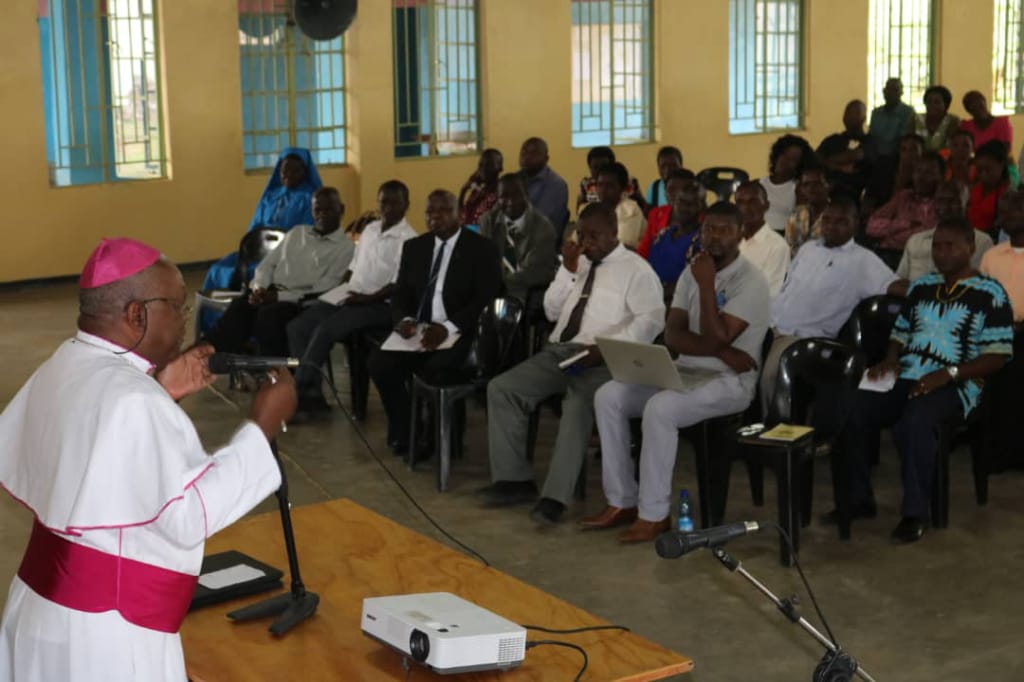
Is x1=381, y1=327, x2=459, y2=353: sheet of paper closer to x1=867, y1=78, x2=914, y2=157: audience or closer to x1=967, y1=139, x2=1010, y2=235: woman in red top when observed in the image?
x1=967, y1=139, x2=1010, y2=235: woman in red top

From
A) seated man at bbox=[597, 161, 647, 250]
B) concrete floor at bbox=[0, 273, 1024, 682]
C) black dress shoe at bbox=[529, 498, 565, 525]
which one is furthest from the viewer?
seated man at bbox=[597, 161, 647, 250]

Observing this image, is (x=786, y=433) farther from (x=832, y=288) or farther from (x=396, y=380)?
(x=396, y=380)

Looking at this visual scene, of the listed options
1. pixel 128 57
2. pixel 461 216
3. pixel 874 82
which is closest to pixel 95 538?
pixel 461 216

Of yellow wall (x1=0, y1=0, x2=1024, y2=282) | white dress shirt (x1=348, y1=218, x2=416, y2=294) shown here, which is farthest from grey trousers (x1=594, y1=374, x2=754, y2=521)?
yellow wall (x1=0, y1=0, x2=1024, y2=282)

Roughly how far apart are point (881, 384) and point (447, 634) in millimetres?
3380

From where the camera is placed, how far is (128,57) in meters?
12.6

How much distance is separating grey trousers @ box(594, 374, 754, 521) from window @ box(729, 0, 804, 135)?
10.7m

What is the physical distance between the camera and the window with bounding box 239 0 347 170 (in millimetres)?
13281

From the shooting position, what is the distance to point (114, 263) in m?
2.69

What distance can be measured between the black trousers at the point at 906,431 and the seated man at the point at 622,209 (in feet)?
10.7

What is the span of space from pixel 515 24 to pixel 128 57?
3881 millimetres

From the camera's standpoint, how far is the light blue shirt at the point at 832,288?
665 cm

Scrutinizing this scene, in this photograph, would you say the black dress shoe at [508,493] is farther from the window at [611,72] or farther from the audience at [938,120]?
the window at [611,72]

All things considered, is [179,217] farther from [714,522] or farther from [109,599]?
[109,599]
